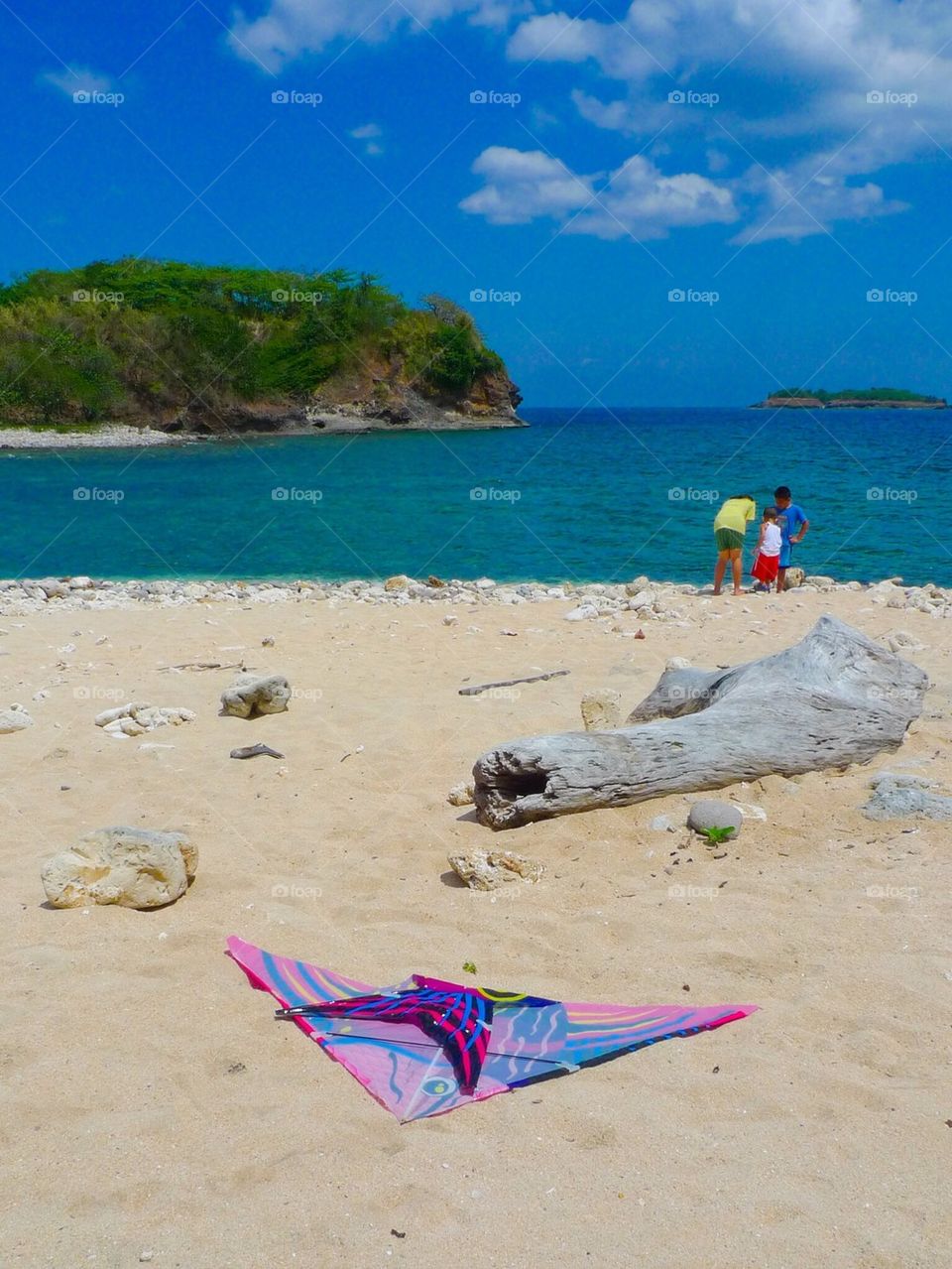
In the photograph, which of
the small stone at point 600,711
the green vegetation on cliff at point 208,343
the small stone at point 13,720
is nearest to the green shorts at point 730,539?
the small stone at point 600,711

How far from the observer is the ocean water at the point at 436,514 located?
18.9 metres

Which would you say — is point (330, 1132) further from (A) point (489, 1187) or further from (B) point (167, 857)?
(B) point (167, 857)

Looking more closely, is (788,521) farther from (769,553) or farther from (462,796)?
(462,796)

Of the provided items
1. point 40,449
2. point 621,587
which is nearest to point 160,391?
point 40,449

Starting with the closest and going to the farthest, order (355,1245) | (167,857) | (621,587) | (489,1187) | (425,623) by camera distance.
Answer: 1. (355,1245)
2. (489,1187)
3. (167,857)
4. (425,623)
5. (621,587)

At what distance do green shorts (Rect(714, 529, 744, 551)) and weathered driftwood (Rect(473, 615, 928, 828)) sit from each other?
7.34m

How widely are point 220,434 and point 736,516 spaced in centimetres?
5548

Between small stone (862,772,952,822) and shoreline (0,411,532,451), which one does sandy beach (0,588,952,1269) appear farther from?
shoreline (0,411,532,451)

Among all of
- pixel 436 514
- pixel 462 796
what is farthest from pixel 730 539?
pixel 436 514

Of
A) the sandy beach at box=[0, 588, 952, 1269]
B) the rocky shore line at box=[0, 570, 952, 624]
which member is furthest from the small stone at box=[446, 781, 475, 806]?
the rocky shore line at box=[0, 570, 952, 624]

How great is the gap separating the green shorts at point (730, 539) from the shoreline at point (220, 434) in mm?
47978

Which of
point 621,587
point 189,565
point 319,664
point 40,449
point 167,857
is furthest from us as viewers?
point 40,449

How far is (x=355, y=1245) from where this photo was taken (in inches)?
101

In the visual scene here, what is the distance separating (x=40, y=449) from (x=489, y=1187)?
→ 186ft
